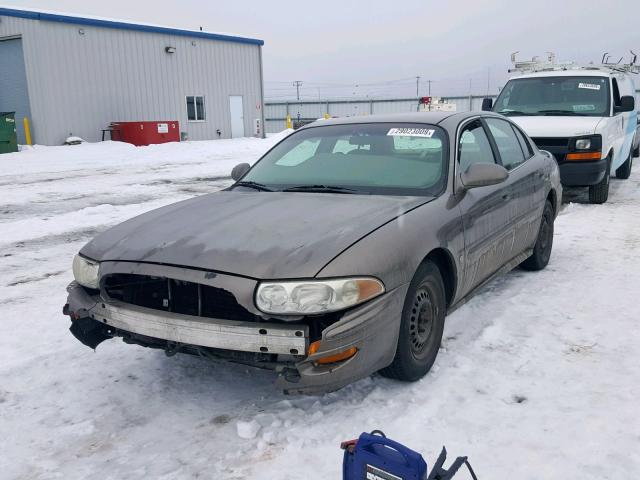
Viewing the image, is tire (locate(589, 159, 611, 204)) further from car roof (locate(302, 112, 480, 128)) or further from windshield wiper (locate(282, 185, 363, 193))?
windshield wiper (locate(282, 185, 363, 193))

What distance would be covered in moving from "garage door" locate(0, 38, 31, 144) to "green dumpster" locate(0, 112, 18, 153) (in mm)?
2066

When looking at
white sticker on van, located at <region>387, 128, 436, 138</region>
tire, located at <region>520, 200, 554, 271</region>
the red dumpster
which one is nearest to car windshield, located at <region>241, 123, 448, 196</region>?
white sticker on van, located at <region>387, 128, 436, 138</region>

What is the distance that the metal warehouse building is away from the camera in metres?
21.6

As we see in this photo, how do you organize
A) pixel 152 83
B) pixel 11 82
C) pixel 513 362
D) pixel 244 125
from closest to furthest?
pixel 513 362 → pixel 11 82 → pixel 152 83 → pixel 244 125

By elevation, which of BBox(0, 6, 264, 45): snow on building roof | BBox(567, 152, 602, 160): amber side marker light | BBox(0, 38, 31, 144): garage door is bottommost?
BBox(567, 152, 602, 160): amber side marker light

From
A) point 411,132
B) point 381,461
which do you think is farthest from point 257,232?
point 411,132

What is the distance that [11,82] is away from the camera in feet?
72.2

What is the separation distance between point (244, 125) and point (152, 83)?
620 cm

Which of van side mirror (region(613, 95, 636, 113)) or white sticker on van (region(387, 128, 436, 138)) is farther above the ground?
van side mirror (region(613, 95, 636, 113))

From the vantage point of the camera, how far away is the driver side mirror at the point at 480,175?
3703mm

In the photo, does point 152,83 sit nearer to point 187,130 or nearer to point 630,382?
point 187,130

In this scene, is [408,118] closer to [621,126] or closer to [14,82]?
[621,126]

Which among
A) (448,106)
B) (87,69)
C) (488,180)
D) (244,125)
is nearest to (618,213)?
(488,180)

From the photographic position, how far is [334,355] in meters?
2.64
